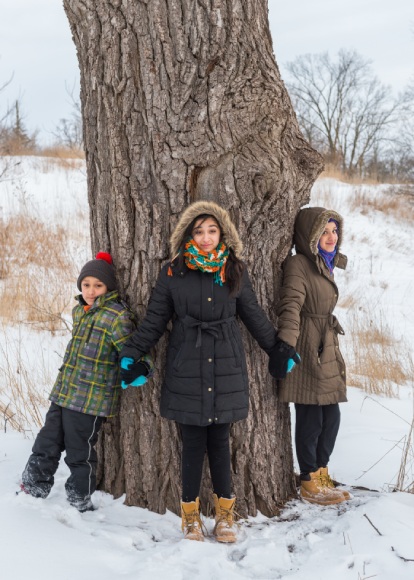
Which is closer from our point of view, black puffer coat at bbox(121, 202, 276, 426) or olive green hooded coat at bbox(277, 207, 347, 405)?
black puffer coat at bbox(121, 202, 276, 426)

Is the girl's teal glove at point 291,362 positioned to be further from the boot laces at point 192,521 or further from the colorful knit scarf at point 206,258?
the boot laces at point 192,521

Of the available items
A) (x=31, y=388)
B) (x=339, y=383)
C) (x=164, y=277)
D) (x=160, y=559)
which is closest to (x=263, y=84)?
(x=164, y=277)

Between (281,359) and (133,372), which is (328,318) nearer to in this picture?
(281,359)

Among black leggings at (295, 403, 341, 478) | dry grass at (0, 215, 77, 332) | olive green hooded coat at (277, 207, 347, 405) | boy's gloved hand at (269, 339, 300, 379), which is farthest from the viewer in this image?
dry grass at (0, 215, 77, 332)

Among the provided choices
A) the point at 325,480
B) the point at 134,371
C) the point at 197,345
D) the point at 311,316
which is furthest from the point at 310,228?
the point at 325,480

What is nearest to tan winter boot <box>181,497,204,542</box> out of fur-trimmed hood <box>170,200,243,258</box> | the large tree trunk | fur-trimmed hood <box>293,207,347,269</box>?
the large tree trunk

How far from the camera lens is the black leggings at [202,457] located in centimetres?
240

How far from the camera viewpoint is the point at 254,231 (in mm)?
2559

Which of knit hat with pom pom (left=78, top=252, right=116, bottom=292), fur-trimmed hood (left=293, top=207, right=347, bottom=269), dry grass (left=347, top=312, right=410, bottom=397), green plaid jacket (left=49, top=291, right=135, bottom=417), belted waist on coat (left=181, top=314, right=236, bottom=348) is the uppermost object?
fur-trimmed hood (left=293, top=207, right=347, bottom=269)

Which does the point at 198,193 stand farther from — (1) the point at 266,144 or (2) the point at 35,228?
(2) the point at 35,228

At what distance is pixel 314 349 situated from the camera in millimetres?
2752

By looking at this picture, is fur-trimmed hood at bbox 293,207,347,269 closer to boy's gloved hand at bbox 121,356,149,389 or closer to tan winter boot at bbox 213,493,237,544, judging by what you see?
boy's gloved hand at bbox 121,356,149,389

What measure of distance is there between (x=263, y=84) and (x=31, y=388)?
2.94m

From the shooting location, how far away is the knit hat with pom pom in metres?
2.43
